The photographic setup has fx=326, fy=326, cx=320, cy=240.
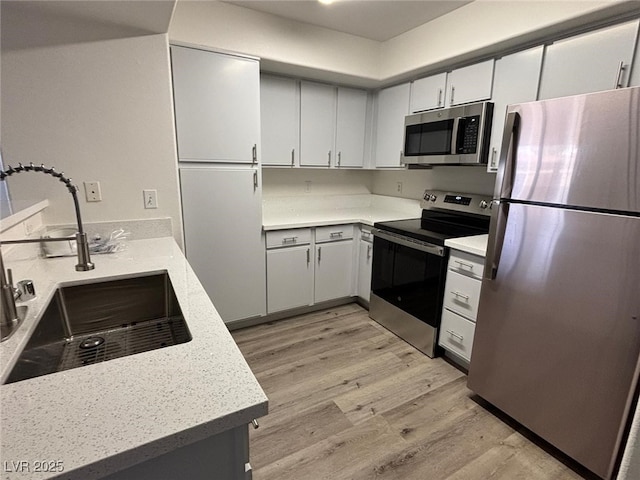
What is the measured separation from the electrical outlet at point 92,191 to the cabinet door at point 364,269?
6.83 feet

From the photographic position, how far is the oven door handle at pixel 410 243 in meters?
2.24

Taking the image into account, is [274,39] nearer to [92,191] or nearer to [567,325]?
[92,191]

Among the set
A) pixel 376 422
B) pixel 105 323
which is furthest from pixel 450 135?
pixel 105 323

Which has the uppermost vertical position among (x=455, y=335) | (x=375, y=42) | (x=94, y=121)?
(x=375, y=42)

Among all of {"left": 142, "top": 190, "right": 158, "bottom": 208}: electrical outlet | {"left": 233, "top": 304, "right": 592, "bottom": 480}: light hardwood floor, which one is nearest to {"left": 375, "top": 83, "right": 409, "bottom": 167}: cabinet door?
{"left": 233, "top": 304, "right": 592, "bottom": 480}: light hardwood floor

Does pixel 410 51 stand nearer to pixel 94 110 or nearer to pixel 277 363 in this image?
pixel 94 110

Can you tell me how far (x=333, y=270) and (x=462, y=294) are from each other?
125cm

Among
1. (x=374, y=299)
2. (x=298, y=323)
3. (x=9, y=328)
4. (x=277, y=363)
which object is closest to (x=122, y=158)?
(x=9, y=328)

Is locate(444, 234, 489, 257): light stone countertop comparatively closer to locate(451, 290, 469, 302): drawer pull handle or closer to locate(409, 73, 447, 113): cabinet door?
locate(451, 290, 469, 302): drawer pull handle

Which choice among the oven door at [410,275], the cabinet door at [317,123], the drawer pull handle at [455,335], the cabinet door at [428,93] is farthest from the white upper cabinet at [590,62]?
the cabinet door at [317,123]

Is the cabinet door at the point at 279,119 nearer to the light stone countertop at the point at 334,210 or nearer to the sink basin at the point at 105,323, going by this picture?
the light stone countertop at the point at 334,210

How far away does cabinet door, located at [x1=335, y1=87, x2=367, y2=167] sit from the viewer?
3.12 metres

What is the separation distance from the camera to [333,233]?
2994 mm

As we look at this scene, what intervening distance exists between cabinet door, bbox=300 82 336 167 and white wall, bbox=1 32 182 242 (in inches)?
50.5
